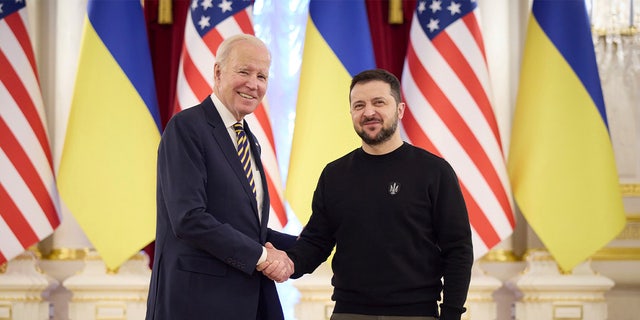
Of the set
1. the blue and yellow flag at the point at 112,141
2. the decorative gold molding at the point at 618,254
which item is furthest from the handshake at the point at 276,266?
the decorative gold molding at the point at 618,254

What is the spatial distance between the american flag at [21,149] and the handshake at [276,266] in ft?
7.77

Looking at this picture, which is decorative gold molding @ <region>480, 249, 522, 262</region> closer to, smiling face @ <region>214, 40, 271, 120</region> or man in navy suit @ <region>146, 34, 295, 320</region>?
man in navy suit @ <region>146, 34, 295, 320</region>

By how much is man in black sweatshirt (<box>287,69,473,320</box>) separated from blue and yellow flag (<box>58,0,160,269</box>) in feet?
7.26

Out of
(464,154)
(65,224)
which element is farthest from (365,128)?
(65,224)

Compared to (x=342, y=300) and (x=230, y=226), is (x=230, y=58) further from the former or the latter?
(x=342, y=300)

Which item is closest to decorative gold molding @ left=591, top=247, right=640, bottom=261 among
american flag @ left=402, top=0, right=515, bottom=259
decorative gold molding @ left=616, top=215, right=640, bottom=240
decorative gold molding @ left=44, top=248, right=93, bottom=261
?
decorative gold molding @ left=616, top=215, right=640, bottom=240

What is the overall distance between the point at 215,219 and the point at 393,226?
2.07 feet

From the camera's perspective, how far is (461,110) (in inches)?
184

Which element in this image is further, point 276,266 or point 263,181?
point 263,181

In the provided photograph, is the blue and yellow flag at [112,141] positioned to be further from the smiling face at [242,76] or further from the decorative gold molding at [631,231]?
the decorative gold molding at [631,231]

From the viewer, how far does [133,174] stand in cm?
468

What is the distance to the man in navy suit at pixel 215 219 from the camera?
8.76 feet

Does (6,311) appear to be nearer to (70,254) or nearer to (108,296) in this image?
(70,254)

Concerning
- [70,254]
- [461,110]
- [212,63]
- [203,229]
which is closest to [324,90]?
[212,63]
